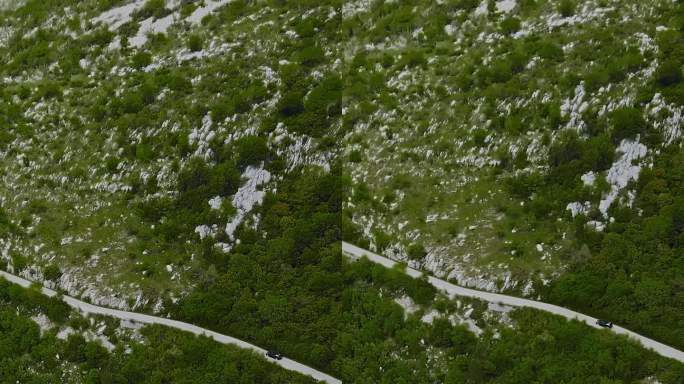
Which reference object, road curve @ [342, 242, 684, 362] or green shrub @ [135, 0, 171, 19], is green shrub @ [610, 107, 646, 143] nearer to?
road curve @ [342, 242, 684, 362]

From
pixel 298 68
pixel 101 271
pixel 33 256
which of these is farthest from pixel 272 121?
pixel 33 256

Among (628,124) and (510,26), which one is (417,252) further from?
(510,26)

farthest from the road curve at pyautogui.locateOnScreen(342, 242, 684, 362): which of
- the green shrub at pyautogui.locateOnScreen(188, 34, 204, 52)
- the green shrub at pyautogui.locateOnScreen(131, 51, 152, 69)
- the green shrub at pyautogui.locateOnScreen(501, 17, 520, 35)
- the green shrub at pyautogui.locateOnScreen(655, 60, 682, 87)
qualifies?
the green shrub at pyautogui.locateOnScreen(131, 51, 152, 69)

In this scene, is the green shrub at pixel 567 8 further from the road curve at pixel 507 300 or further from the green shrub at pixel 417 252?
the road curve at pixel 507 300

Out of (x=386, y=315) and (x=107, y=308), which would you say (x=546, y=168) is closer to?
(x=386, y=315)

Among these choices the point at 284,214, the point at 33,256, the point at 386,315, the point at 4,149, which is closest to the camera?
the point at 386,315

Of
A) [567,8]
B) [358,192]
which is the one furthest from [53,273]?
[567,8]

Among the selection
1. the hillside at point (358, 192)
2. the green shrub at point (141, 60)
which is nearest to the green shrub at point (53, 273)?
the hillside at point (358, 192)
